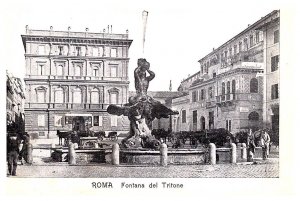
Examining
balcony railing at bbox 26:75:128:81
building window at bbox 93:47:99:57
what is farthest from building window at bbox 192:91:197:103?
building window at bbox 93:47:99:57

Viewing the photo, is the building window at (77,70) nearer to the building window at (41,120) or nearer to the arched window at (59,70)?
the arched window at (59,70)

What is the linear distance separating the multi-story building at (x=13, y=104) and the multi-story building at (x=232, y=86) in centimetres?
479

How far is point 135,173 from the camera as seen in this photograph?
10391 mm

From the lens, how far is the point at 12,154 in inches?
401

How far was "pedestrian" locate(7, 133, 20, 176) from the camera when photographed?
33.1 feet

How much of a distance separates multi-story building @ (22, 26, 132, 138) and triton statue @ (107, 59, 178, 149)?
4.01 feet

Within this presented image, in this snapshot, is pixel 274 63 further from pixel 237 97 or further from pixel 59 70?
pixel 59 70

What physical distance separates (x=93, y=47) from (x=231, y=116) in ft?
15.8

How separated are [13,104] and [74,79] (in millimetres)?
4485

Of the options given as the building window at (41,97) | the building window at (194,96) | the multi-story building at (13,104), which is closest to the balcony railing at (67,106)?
the building window at (41,97)

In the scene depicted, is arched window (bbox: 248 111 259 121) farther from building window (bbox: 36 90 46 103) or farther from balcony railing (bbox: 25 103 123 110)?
building window (bbox: 36 90 46 103)

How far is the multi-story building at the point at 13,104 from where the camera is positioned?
10.6 meters

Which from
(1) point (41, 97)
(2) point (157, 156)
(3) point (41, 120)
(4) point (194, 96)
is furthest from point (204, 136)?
(1) point (41, 97)
